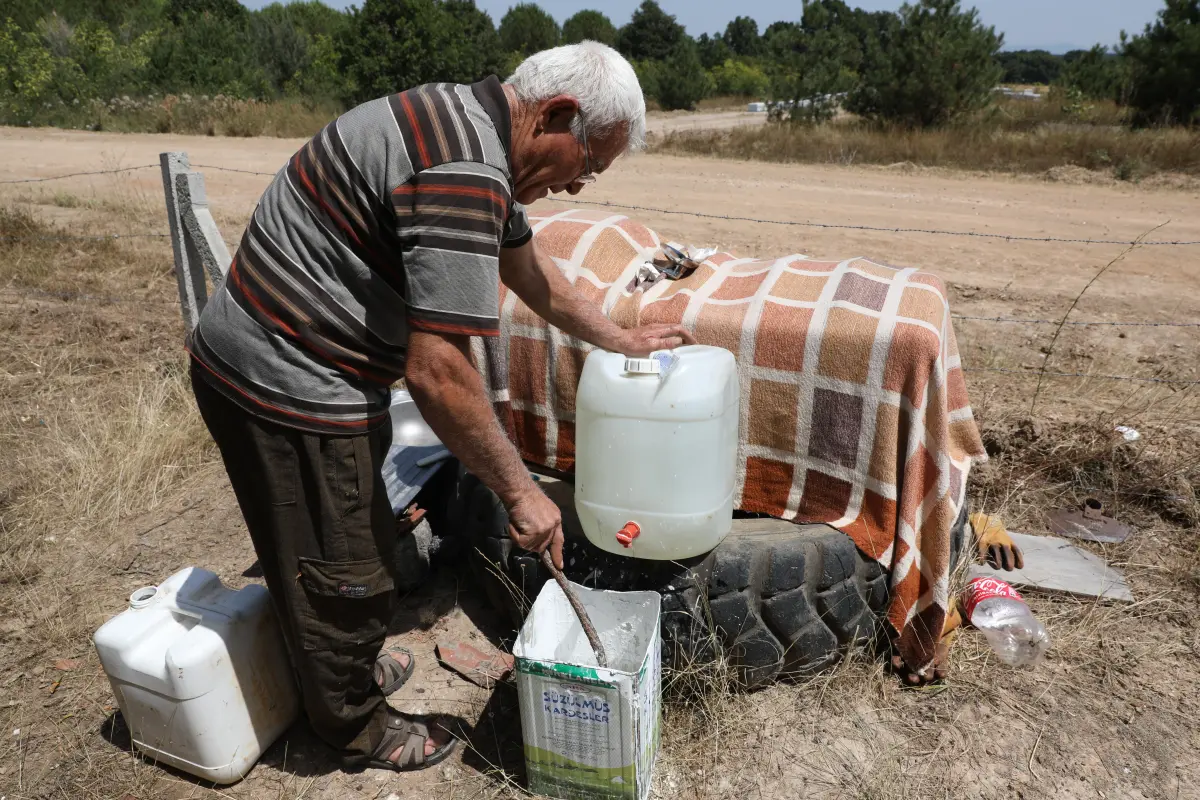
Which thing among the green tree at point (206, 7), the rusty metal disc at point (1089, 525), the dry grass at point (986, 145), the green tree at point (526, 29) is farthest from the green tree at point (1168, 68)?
the green tree at point (206, 7)

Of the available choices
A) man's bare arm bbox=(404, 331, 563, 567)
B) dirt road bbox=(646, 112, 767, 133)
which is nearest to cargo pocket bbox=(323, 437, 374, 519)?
man's bare arm bbox=(404, 331, 563, 567)

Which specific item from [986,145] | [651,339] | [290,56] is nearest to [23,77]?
[290,56]

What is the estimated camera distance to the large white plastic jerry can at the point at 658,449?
244cm

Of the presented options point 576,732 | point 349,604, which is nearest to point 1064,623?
point 576,732

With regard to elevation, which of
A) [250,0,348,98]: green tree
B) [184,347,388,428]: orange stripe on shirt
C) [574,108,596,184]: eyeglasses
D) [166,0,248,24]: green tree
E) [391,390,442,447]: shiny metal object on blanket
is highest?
[166,0,248,24]: green tree

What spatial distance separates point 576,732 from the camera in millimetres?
2148

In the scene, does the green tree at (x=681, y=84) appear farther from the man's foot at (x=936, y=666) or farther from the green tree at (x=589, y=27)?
the man's foot at (x=936, y=666)

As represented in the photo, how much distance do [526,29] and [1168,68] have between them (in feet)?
116

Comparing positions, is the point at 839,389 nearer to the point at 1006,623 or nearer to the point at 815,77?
the point at 1006,623

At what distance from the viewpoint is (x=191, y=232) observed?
407 cm

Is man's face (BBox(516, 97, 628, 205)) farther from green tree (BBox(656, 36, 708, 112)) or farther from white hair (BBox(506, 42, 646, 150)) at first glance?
green tree (BBox(656, 36, 708, 112))

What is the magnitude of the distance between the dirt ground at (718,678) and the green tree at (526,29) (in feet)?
138

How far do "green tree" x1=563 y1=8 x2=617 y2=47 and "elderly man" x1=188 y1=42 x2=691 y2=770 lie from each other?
48.2m

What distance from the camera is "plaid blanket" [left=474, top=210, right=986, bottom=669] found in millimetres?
2535
